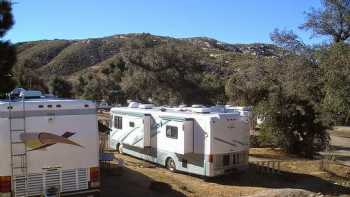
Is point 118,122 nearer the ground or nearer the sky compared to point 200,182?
nearer the sky

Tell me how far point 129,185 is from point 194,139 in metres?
3.37

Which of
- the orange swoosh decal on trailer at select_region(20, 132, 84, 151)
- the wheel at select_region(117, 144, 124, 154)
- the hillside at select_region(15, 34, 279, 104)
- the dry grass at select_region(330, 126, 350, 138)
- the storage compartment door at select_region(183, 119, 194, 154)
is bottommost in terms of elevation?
the dry grass at select_region(330, 126, 350, 138)

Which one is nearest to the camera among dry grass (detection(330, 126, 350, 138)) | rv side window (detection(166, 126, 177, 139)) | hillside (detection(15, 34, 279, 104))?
rv side window (detection(166, 126, 177, 139))

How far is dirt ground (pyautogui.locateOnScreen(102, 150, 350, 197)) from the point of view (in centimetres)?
1548

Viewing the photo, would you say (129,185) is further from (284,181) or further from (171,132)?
(284,181)

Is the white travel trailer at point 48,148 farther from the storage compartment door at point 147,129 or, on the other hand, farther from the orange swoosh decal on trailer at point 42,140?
the storage compartment door at point 147,129

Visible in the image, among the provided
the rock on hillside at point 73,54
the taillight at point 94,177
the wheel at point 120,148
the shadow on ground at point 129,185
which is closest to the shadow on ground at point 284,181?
the shadow on ground at point 129,185

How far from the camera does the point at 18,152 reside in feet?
35.2

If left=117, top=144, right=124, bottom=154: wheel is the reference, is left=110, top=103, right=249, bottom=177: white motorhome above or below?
above

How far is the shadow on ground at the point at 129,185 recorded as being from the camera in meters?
14.9

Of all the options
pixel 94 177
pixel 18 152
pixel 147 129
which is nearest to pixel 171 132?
pixel 147 129

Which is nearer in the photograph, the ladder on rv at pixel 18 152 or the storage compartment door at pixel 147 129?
the ladder on rv at pixel 18 152

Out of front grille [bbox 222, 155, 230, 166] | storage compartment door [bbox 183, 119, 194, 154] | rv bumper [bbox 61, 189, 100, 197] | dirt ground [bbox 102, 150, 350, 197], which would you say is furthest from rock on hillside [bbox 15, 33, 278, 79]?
rv bumper [bbox 61, 189, 100, 197]

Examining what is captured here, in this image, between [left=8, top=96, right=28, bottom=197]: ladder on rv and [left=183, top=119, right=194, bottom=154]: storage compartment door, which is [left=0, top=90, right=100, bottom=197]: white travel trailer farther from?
[left=183, top=119, right=194, bottom=154]: storage compartment door
